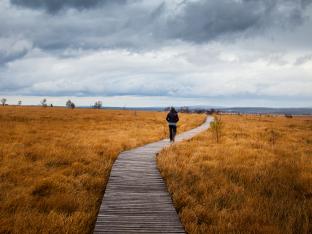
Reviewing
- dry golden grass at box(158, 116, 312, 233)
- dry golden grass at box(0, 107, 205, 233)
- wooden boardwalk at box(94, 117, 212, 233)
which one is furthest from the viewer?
dry golden grass at box(158, 116, 312, 233)

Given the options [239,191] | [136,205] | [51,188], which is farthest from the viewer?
[239,191]

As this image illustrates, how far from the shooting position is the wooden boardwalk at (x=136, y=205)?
18.5 feet

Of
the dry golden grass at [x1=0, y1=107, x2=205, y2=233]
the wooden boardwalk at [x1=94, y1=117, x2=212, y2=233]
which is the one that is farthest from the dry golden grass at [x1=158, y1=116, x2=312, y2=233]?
the dry golden grass at [x1=0, y1=107, x2=205, y2=233]

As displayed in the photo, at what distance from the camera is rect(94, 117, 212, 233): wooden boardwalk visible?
564 centimetres

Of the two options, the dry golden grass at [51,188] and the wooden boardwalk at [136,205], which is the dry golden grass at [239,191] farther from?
the dry golden grass at [51,188]

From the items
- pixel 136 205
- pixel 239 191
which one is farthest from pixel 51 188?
pixel 239 191

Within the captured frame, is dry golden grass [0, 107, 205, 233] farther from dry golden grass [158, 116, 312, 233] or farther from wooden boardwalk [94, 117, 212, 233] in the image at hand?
dry golden grass [158, 116, 312, 233]

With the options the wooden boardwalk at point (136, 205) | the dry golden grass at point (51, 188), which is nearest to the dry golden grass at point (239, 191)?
the wooden boardwalk at point (136, 205)

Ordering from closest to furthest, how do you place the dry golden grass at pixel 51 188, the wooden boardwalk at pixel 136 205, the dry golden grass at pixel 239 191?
the wooden boardwalk at pixel 136 205
the dry golden grass at pixel 51 188
the dry golden grass at pixel 239 191

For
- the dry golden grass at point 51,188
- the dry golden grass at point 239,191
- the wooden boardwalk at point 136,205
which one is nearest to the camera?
the wooden boardwalk at point 136,205

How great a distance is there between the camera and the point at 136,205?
6.79 metres

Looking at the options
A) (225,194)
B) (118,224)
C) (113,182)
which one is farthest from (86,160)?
(118,224)

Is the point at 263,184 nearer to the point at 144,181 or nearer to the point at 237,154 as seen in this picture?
the point at 144,181

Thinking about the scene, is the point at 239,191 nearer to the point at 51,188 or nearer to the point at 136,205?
the point at 136,205
